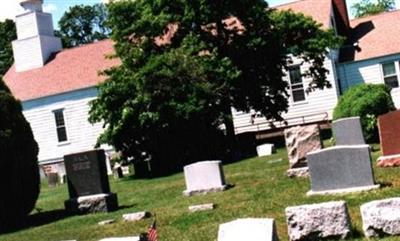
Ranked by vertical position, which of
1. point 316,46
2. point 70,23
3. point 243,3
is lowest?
point 316,46

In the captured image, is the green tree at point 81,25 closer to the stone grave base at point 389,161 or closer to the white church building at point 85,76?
the white church building at point 85,76

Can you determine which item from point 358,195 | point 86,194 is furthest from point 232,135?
point 358,195

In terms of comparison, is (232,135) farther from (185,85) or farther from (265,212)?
(265,212)

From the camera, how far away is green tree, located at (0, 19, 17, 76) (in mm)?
71938

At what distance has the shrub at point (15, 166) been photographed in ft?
52.2

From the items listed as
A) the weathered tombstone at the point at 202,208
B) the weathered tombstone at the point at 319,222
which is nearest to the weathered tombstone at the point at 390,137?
the weathered tombstone at the point at 202,208

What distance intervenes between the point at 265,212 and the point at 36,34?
124 ft

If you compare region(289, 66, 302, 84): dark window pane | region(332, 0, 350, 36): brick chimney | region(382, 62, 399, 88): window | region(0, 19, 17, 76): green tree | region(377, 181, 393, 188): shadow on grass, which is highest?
region(0, 19, 17, 76): green tree

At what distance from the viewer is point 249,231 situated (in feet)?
25.3

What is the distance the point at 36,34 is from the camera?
47281 millimetres

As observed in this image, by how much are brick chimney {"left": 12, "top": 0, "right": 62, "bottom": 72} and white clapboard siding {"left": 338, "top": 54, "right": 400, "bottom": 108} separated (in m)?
19.8

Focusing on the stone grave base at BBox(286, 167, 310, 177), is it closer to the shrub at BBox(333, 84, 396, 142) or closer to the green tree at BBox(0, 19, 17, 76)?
the shrub at BBox(333, 84, 396, 142)

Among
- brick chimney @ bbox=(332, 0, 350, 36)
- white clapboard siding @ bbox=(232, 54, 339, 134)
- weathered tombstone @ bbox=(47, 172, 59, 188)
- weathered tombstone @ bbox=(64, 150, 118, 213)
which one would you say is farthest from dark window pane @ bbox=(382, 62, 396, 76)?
weathered tombstone @ bbox=(64, 150, 118, 213)

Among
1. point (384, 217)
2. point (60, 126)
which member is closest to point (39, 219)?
point (384, 217)
